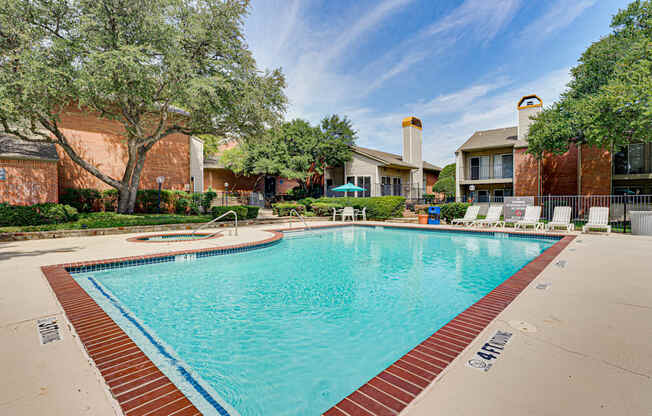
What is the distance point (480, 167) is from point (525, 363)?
22255 mm

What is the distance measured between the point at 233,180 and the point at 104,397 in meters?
25.6

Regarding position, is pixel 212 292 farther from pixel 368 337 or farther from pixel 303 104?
pixel 303 104

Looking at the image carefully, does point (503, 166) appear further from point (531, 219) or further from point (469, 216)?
point (531, 219)

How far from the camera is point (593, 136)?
13.1m

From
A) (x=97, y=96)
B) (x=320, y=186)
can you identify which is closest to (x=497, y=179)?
(x=320, y=186)

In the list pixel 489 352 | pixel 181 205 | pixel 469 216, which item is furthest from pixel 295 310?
pixel 181 205

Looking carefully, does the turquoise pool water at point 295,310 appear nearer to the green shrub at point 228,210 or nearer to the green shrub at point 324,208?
the green shrub at point 228,210

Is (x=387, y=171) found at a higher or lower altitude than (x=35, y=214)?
higher

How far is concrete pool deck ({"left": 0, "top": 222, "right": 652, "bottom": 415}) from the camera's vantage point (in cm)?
185

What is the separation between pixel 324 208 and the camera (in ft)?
63.5

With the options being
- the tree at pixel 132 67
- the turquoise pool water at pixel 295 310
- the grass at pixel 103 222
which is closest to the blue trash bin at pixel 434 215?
the turquoise pool water at pixel 295 310

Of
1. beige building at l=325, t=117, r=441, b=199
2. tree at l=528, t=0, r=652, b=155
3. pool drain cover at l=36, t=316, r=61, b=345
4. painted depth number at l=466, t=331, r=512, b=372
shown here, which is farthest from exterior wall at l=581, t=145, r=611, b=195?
pool drain cover at l=36, t=316, r=61, b=345

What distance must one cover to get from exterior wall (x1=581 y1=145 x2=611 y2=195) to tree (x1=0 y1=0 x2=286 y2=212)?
17.1m

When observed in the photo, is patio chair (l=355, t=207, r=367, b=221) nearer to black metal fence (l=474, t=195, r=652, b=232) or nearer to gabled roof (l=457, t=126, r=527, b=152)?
black metal fence (l=474, t=195, r=652, b=232)
